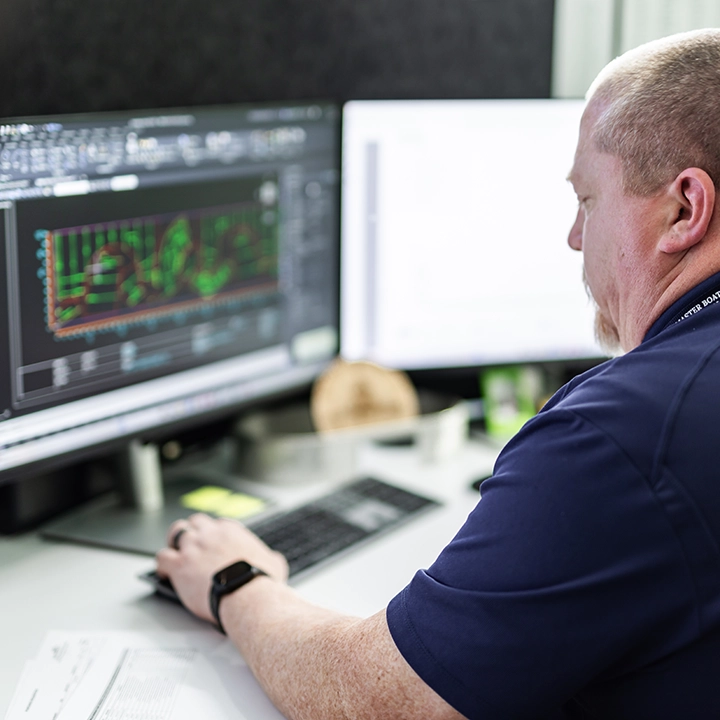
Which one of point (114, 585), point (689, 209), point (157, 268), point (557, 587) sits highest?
point (689, 209)

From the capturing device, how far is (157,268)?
1191mm

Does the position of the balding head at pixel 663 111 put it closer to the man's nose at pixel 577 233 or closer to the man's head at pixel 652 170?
the man's head at pixel 652 170

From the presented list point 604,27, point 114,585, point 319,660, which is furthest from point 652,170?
point 604,27

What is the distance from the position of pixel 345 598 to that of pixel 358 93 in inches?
34.5

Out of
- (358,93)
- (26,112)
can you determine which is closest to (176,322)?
(26,112)

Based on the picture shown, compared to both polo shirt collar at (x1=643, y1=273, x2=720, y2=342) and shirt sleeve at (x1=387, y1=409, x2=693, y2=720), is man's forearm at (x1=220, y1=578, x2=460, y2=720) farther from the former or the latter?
polo shirt collar at (x1=643, y1=273, x2=720, y2=342)

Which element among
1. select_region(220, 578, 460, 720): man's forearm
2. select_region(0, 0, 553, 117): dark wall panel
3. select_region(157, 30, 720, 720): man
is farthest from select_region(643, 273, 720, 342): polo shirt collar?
select_region(0, 0, 553, 117): dark wall panel

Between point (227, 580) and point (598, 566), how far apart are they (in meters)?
0.44

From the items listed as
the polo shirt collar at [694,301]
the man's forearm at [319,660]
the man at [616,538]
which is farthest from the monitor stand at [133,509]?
the polo shirt collar at [694,301]

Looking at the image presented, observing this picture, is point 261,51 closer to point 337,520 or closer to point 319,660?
point 337,520

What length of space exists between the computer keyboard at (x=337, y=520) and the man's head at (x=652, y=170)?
45 cm

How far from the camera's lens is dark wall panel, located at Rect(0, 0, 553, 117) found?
1.21 m

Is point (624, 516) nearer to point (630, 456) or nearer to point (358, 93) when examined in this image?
point (630, 456)

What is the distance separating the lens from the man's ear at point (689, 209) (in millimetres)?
785
